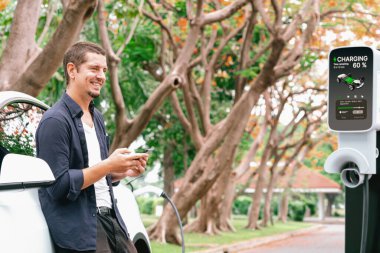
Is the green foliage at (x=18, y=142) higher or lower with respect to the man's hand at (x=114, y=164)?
higher

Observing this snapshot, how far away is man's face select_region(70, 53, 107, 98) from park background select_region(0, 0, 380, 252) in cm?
635

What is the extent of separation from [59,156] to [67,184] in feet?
0.48

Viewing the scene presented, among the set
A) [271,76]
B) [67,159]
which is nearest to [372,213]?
[67,159]

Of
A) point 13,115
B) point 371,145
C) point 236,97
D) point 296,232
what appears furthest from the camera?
point 296,232

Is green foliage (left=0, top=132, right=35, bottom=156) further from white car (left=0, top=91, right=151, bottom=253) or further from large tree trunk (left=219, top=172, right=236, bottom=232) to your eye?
large tree trunk (left=219, top=172, right=236, bottom=232)

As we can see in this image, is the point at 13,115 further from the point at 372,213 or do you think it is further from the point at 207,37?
the point at 207,37

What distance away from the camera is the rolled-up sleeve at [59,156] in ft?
13.0

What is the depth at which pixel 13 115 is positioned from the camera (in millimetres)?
4414

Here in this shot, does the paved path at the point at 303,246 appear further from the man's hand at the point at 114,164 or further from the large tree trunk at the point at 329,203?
the large tree trunk at the point at 329,203

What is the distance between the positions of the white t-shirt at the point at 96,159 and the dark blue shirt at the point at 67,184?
0.10 m

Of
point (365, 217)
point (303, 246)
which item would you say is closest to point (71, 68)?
point (365, 217)

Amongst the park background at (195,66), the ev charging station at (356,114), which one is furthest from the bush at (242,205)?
the ev charging station at (356,114)

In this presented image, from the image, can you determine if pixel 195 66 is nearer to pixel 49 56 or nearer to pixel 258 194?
pixel 258 194

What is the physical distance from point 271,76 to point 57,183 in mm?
14211
